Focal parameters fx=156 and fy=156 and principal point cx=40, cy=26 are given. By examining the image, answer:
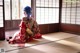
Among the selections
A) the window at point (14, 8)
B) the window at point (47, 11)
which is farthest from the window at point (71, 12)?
the window at point (14, 8)

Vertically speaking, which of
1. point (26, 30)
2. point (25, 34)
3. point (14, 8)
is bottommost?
point (25, 34)

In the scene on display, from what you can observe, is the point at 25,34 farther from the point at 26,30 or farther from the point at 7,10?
the point at 7,10

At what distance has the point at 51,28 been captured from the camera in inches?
267

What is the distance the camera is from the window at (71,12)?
6535 mm

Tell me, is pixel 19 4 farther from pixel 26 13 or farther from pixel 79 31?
pixel 79 31

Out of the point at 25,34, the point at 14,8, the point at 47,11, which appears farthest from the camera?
the point at 14,8

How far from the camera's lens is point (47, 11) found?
666 centimetres

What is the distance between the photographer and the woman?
491cm

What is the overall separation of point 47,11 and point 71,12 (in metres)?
1.04

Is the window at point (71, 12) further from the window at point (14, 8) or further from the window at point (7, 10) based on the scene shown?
the window at point (7, 10)

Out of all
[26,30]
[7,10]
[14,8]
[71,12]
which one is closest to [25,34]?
[26,30]

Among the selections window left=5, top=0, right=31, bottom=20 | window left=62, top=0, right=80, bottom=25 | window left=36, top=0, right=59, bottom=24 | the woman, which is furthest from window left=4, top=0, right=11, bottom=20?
window left=62, top=0, right=80, bottom=25

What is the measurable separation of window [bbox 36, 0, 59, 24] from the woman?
3.04ft

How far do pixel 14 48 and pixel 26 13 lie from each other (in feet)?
4.95
